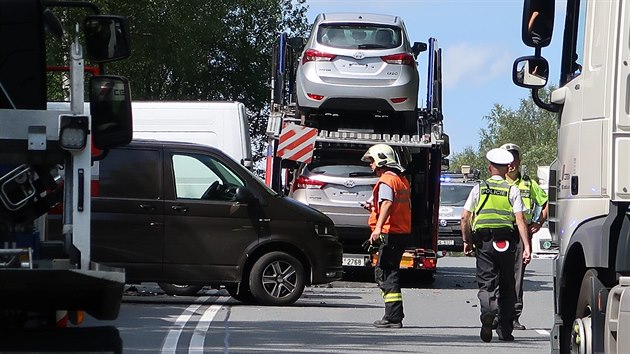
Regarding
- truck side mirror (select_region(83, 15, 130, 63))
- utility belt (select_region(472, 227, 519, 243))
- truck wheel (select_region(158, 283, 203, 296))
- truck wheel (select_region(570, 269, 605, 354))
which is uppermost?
truck side mirror (select_region(83, 15, 130, 63))

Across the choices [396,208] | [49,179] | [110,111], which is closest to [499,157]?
[396,208]

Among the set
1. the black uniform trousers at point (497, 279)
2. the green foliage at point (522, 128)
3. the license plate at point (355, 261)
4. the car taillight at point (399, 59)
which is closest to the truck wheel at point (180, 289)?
the license plate at point (355, 261)

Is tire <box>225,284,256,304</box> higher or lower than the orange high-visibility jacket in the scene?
lower

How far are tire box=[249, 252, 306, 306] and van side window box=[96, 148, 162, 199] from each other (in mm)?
1472

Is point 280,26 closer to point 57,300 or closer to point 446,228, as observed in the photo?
point 446,228

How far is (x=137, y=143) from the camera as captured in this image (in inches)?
654

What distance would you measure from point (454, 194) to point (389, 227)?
1934cm

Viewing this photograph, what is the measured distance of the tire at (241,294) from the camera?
16.8m

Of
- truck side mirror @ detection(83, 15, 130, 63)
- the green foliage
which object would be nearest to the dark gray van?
truck side mirror @ detection(83, 15, 130, 63)

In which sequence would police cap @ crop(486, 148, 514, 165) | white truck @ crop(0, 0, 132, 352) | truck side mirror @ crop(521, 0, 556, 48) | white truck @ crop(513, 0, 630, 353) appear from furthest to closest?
police cap @ crop(486, 148, 514, 165)
truck side mirror @ crop(521, 0, 556, 48)
white truck @ crop(513, 0, 630, 353)
white truck @ crop(0, 0, 132, 352)

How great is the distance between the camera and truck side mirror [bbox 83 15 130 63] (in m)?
7.83

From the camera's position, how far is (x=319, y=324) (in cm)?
1451

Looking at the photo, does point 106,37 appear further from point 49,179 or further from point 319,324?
point 319,324

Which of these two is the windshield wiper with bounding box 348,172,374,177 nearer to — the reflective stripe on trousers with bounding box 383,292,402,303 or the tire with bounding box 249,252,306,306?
the tire with bounding box 249,252,306,306
